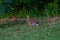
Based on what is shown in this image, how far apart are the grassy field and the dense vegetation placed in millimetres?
2689

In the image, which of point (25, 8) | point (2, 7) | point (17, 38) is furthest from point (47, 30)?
point (25, 8)

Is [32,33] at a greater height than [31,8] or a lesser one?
greater

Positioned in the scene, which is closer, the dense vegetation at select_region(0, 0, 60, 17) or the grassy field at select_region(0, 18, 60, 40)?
the grassy field at select_region(0, 18, 60, 40)

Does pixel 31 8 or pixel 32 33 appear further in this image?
pixel 31 8

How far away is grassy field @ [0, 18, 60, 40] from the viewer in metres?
7.71

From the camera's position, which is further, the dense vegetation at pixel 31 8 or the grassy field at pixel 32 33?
the dense vegetation at pixel 31 8

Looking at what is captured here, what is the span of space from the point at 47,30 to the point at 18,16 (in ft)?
13.9

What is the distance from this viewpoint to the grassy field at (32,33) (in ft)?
25.3

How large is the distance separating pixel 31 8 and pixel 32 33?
4.85 meters

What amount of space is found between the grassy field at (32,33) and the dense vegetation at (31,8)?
2689 mm

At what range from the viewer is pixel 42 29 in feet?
29.1

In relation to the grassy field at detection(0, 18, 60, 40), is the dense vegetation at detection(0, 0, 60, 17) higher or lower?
lower

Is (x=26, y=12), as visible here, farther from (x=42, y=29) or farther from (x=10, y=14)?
(x=42, y=29)

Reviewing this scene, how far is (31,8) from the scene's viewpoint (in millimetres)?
13086
